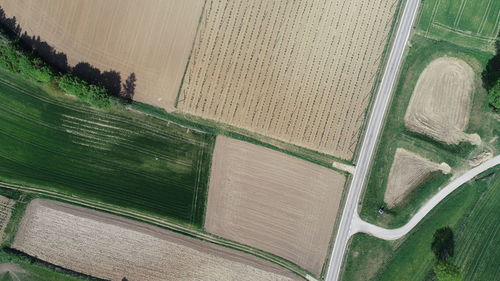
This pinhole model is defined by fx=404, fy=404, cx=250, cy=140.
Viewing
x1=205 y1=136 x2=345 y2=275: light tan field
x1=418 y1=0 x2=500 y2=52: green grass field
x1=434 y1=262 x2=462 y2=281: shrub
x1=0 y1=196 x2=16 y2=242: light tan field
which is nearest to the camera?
x1=434 y1=262 x2=462 y2=281: shrub

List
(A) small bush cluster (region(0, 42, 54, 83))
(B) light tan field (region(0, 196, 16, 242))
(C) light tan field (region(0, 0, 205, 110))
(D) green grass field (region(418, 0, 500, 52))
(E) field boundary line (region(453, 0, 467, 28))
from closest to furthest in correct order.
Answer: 1. (A) small bush cluster (region(0, 42, 54, 83))
2. (C) light tan field (region(0, 0, 205, 110))
3. (B) light tan field (region(0, 196, 16, 242))
4. (D) green grass field (region(418, 0, 500, 52))
5. (E) field boundary line (region(453, 0, 467, 28))

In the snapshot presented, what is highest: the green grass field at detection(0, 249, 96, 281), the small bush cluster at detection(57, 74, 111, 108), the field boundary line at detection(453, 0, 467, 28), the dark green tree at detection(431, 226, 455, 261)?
the field boundary line at detection(453, 0, 467, 28)

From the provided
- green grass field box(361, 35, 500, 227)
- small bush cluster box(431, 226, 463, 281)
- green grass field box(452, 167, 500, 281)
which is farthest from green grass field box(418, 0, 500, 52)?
small bush cluster box(431, 226, 463, 281)

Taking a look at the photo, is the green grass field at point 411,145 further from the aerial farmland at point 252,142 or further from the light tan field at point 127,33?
the light tan field at point 127,33

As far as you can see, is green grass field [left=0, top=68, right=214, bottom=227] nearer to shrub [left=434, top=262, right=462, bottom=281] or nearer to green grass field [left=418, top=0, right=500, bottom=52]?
shrub [left=434, top=262, right=462, bottom=281]

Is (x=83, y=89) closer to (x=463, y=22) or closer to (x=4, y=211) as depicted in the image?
(x=4, y=211)

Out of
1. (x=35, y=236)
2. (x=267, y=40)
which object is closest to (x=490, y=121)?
(x=267, y=40)

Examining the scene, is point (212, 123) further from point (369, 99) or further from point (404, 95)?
point (404, 95)

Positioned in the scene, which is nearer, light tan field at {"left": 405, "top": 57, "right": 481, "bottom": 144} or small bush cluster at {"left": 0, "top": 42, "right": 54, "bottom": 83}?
small bush cluster at {"left": 0, "top": 42, "right": 54, "bottom": 83}
